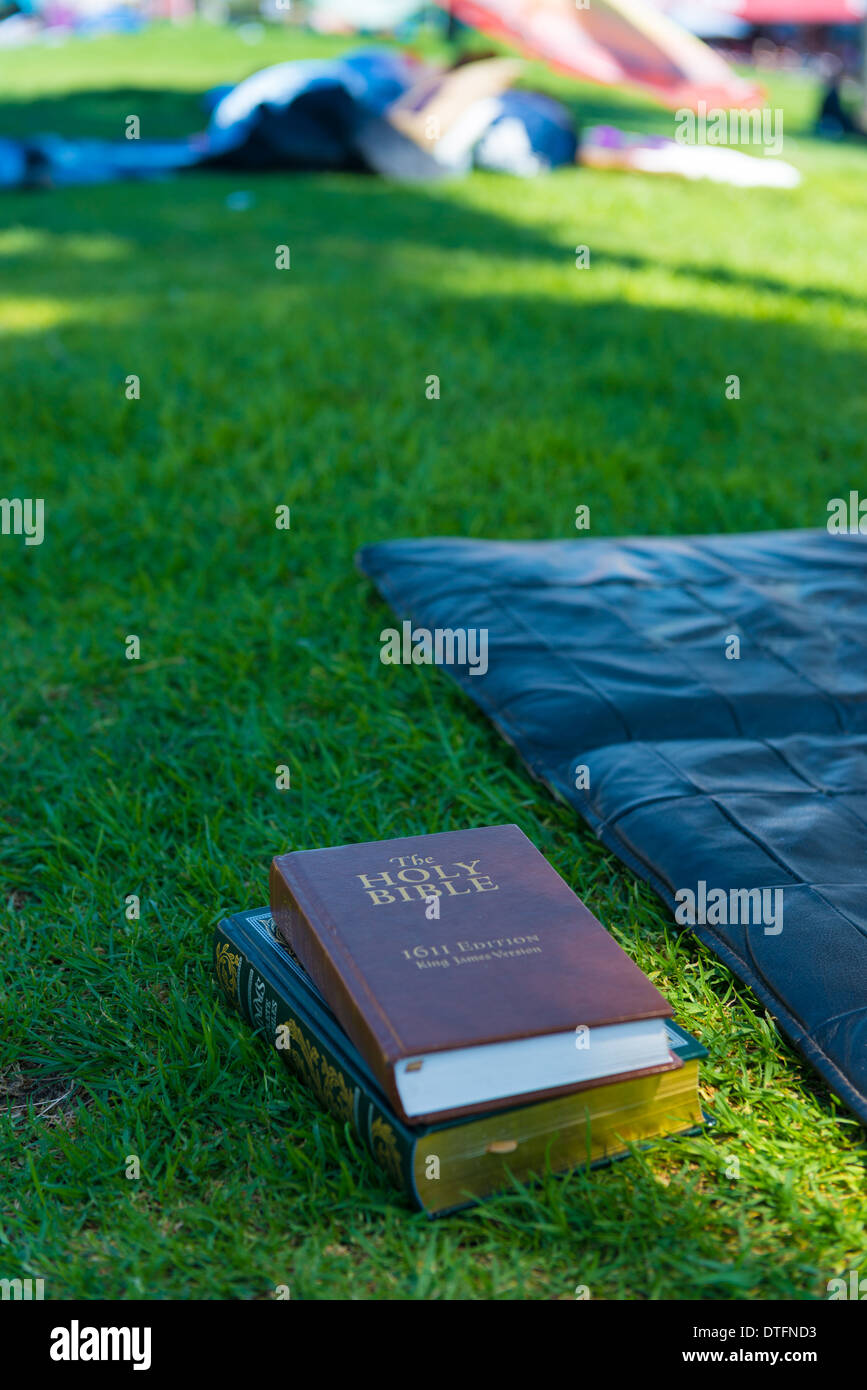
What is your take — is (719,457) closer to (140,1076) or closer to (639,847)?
(639,847)

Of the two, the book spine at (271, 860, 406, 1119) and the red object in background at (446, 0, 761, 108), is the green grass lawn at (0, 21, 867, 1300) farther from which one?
the red object in background at (446, 0, 761, 108)

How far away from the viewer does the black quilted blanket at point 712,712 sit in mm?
1479

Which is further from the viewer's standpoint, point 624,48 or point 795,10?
point 795,10

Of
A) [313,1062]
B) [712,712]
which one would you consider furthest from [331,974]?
[712,712]

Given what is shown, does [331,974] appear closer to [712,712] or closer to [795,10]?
[712,712]

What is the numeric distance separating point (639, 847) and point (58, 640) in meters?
1.31

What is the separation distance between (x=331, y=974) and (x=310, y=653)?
1180 mm

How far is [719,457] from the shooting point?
343 centimetres

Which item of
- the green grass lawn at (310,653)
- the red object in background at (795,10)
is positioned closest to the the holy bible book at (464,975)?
the green grass lawn at (310,653)

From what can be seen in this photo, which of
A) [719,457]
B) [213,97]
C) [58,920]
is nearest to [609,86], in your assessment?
[213,97]

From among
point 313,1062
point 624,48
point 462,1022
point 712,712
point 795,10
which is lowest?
point 313,1062

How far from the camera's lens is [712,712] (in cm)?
199

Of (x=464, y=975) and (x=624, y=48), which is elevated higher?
(x=624, y=48)

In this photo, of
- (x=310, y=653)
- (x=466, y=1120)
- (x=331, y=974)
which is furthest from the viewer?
(x=310, y=653)
